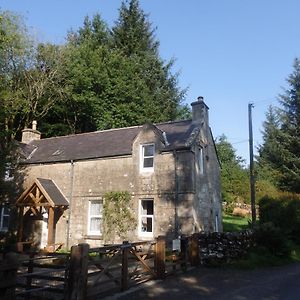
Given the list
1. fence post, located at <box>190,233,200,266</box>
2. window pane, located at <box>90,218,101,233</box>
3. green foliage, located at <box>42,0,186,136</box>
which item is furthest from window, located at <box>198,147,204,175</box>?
green foliage, located at <box>42,0,186,136</box>

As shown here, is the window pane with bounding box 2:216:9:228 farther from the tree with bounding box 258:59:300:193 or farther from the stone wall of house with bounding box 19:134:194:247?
the tree with bounding box 258:59:300:193

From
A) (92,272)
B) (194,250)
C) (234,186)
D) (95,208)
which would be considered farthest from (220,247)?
(234,186)

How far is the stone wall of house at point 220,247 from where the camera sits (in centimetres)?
1568

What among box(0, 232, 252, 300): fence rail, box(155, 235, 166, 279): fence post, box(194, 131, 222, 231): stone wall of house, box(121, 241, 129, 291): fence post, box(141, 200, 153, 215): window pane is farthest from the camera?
box(141, 200, 153, 215): window pane

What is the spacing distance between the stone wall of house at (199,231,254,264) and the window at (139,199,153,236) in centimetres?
545

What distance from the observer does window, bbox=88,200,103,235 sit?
22.7 meters

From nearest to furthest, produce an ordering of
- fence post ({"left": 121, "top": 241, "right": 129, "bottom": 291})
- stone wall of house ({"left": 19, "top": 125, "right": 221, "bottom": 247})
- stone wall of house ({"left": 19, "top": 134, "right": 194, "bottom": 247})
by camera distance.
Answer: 1. fence post ({"left": 121, "top": 241, "right": 129, "bottom": 291})
2. stone wall of house ({"left": 19, "top": 125, "right": 221, "bottom": 247})
3. stone wall of house ({"left": 19, "top": 134, "right": 194, "bottom": 247})

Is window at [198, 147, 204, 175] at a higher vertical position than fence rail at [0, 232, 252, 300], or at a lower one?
higher

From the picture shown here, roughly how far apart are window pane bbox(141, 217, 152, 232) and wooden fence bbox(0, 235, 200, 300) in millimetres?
6271

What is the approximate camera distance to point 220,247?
52.8ft

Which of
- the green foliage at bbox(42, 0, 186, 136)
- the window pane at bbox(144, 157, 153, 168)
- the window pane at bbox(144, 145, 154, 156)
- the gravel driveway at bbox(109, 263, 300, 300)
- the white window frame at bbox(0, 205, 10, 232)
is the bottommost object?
the gravel driveway at bbox(109, 263, 300, 300)

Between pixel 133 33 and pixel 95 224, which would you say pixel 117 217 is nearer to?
pixel 95 224

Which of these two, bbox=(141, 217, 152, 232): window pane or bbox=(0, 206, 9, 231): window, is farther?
bbox=(0, 206, 9, 231): window

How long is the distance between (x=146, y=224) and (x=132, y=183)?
256 cm
